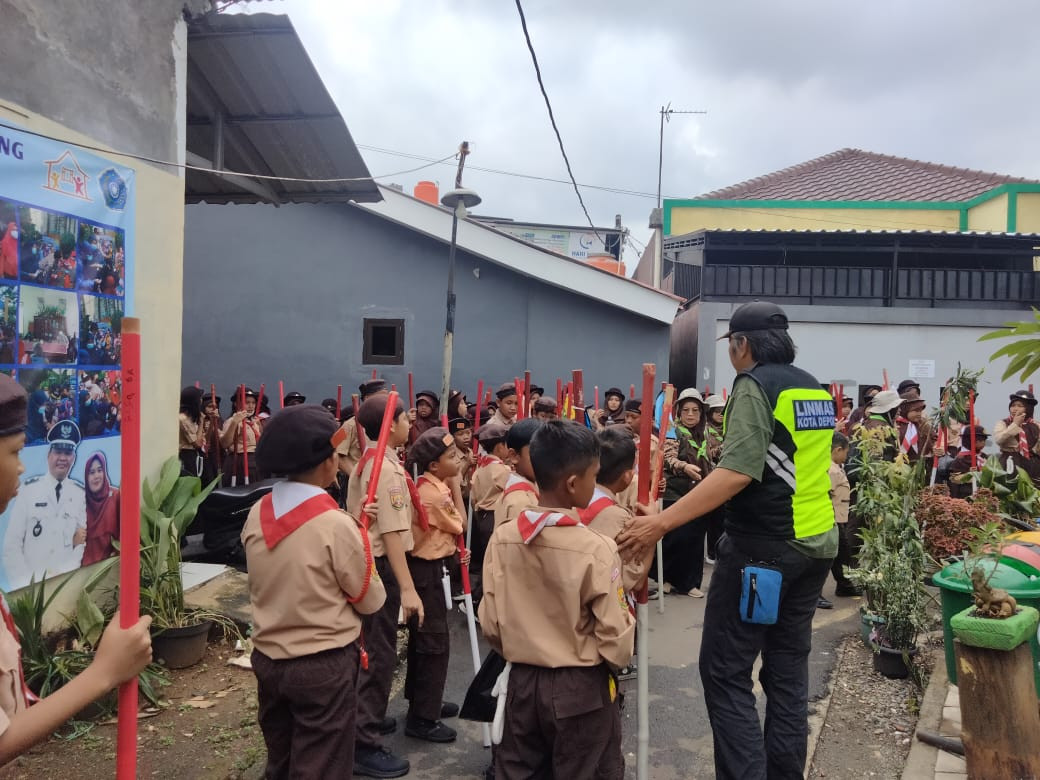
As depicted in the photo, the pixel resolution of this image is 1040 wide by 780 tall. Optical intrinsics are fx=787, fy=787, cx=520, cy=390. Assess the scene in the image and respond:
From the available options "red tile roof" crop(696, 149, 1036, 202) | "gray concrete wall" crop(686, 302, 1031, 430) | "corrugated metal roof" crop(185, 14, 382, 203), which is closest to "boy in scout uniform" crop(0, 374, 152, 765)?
"corrugated metal roof" crop(185, 14, 382, 203)

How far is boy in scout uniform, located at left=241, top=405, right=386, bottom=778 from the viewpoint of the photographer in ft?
8.73

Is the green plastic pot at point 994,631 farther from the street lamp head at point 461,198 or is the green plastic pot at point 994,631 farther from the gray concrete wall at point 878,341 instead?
the gray concrete wall at point 878,341

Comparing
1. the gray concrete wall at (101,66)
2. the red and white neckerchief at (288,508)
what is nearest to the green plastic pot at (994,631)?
the red and white neckerchief at (288,508)

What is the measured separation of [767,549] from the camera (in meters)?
3.04

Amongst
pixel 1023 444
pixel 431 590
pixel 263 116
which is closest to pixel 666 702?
pixel 431 590

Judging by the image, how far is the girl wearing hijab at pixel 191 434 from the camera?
816 cm

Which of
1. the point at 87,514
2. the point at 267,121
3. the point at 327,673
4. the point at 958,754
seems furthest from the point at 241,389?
the point at 958,754

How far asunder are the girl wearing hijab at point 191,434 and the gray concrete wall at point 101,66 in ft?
11.9

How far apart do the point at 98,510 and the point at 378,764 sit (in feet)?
7.56

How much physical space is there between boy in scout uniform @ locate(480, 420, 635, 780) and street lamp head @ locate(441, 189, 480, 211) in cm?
780

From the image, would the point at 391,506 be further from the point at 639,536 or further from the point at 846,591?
the point at 846,591

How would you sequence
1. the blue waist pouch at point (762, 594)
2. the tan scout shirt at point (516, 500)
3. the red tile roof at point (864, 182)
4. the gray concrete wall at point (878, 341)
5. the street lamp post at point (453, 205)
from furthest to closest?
1. the red tile roof at point (864, 182)
2. the gray concrete wall at point (878, 341)
3. the street lamp post at point (453, 205)
4. the tan scout shirt at point (516, 500)
5. the blue waist pouch at point (762, 594)

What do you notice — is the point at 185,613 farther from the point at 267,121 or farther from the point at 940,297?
the point at 940,297

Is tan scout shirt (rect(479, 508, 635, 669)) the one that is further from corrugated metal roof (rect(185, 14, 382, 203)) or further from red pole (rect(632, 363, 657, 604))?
corrugated metal roof (rect(185, 14, 382, 203))
